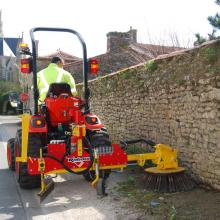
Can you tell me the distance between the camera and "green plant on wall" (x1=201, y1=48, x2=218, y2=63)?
20.5 feet

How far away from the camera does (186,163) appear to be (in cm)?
706

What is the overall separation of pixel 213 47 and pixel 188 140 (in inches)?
64.8

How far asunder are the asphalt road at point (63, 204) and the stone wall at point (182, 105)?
1.42 m

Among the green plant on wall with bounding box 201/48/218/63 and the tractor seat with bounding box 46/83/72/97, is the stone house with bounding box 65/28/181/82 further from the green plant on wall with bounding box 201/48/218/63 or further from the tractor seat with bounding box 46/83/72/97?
the green plant on wall with bounding box 201/48/218/63

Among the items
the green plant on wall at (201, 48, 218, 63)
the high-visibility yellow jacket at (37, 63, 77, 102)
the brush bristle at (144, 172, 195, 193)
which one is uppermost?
the green plant on wall at (201, 48, 218, 63)

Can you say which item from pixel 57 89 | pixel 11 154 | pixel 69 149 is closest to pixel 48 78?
pixel 57 89

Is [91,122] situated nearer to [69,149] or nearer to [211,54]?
[69,149]

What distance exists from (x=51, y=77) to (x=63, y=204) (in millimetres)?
2205

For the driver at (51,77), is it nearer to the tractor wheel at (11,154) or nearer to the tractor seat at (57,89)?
the tractor seat at (57,89)

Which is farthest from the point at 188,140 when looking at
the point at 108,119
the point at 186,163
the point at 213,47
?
the point at 108,119

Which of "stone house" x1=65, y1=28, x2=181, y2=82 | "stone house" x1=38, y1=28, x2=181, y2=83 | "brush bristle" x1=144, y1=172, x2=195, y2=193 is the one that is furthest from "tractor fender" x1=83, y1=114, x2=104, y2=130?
"stone house" x1=65, y1=28, x2=181, y2=82

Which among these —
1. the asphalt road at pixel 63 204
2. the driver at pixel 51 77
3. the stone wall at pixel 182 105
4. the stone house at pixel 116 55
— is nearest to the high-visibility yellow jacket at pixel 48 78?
the driver at pixel 51 77

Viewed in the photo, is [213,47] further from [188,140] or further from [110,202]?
[110,202]

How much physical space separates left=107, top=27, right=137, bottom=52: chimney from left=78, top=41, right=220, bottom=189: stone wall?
13197 mm
